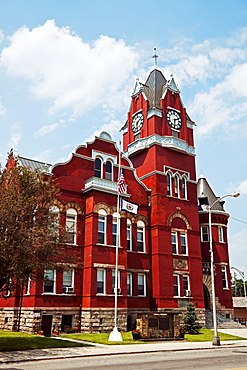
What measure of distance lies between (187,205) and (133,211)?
32.3 ft

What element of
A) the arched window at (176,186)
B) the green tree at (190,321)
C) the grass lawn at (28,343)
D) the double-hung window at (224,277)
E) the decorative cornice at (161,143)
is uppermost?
the decorative cornice at (161,143)

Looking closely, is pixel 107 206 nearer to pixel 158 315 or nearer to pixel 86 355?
pixel 158 315

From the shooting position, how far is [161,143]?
39094mm

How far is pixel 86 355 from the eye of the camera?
18.1 metres

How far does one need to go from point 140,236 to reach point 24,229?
18223 millimetres

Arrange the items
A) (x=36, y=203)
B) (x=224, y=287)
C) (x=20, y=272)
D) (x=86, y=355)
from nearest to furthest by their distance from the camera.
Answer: (x=86, y=355) < (x=20, y=272) < (x=36, y=203) < (x=224, y=287)

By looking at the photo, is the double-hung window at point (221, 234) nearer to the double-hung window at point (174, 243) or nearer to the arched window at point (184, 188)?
the arched window at point (184, 188)

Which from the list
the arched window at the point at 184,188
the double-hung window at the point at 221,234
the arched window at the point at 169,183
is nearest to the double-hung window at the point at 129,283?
the arched window at the point at 169,183

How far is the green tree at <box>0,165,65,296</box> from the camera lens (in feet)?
63.4

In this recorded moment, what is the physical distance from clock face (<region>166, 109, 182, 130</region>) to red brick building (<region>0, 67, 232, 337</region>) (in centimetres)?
12

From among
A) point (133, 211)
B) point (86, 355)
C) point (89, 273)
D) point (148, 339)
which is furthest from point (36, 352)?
point (133, 211)

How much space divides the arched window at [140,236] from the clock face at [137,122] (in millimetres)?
11430

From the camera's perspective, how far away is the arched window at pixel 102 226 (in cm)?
3178

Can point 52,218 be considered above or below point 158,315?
above
